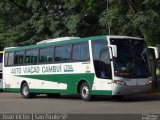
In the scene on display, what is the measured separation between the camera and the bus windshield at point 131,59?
21.6 metres

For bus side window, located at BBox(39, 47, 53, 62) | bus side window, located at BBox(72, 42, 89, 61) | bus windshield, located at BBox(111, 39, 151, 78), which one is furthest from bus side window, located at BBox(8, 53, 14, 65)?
bus windshield, located at BBox(111, 39, 151, 78)

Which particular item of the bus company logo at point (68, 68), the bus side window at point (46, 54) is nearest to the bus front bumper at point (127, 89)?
the bus company logo at point (68, 68)

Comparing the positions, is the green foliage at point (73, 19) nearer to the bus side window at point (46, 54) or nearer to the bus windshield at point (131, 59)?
the bus windshield at point (131, 59)

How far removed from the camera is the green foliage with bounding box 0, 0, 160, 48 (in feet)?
87.4

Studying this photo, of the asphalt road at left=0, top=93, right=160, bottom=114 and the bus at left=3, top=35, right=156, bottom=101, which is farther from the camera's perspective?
the bus at left=3, top=35, right=156, bottom=101

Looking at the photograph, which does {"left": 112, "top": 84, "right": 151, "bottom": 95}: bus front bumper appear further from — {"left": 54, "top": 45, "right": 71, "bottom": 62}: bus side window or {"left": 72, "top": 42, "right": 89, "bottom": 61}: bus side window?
{"left": 54, "top": 45, "right": 71, "bottom": 62}: bus side window

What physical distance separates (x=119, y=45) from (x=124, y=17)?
17.7 feet

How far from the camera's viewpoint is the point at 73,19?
120 feet

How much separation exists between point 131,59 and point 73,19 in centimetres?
1518

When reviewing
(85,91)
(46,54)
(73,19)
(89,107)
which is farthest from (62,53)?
(73,19)

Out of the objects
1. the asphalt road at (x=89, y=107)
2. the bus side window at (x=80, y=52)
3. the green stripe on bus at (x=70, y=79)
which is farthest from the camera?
the bus side window at (x=80, y=52)

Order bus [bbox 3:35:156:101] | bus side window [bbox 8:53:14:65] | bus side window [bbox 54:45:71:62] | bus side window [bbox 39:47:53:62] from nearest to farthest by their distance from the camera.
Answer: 1. bus [bbox 3:35:156:101]
2. bus side window [bbox 54:45:71:62]
3. bus side window [bbox 39:47:53:62]
4. bus side window [bbox 8:53:14:65]

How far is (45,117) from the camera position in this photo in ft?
49.6

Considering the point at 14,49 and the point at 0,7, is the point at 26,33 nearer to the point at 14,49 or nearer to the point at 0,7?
the point at 0,7
